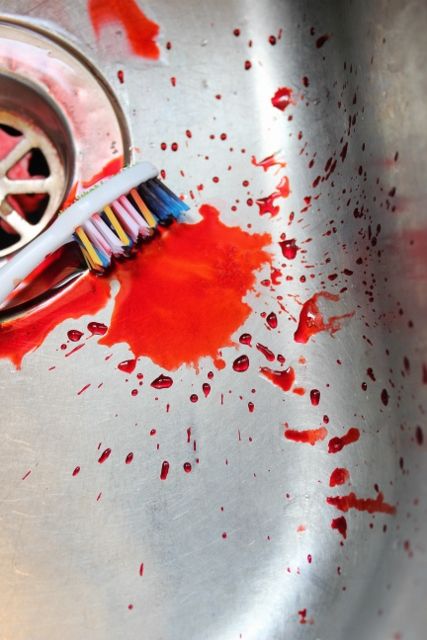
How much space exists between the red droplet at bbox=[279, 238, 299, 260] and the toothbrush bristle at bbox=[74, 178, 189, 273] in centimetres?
12

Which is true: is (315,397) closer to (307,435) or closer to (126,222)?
(307,435)

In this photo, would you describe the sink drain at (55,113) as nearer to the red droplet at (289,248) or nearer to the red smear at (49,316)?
the red smear at (49,316)

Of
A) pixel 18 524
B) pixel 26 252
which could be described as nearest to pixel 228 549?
pixel 18 524

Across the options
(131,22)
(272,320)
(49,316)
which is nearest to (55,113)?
(131,22)

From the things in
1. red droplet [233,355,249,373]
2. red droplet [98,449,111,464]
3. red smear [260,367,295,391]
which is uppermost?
red smear [260,367,295,391]

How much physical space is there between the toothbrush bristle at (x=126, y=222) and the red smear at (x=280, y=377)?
0.20 meters

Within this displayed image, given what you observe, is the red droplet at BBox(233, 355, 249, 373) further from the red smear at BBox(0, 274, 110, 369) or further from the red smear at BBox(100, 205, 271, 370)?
the red smear at BBox(0, 274, 110, 369)

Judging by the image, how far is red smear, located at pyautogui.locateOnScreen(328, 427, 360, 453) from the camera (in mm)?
656

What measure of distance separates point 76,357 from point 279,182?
1.00 feet

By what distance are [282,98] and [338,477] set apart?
0.44 m

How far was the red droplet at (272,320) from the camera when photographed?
0.71 meters

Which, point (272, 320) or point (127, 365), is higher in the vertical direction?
point (272, 320)

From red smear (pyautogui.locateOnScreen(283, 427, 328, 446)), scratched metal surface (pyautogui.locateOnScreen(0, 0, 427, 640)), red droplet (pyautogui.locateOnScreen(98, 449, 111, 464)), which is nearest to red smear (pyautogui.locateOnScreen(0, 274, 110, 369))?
scratched metal surface (pyautogui.locateOnScreen(0, 0, 427, 640))

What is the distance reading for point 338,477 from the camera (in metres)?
0.65
